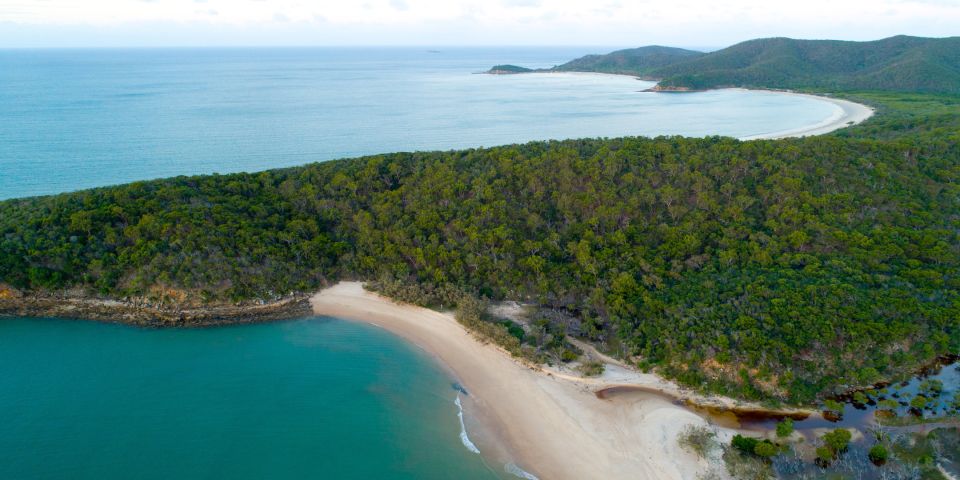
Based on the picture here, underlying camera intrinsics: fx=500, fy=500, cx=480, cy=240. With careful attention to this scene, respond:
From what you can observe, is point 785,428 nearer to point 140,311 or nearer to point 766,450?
point 766,450

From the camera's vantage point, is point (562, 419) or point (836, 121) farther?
point (836, 121)

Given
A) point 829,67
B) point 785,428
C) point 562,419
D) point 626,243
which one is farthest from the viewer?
point 829,67

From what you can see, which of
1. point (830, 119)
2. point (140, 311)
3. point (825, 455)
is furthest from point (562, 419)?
point (830, 119)

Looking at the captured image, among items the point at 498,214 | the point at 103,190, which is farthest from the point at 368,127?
the point at 498,214

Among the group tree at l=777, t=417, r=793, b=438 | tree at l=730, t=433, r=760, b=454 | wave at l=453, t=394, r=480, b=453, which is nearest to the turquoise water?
wave at l=453, t=394, r=480, b=453

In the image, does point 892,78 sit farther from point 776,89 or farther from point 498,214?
point 498,214

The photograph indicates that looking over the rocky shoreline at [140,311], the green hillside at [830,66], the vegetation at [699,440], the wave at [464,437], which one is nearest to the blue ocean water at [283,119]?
the green hillside at [830,66]
